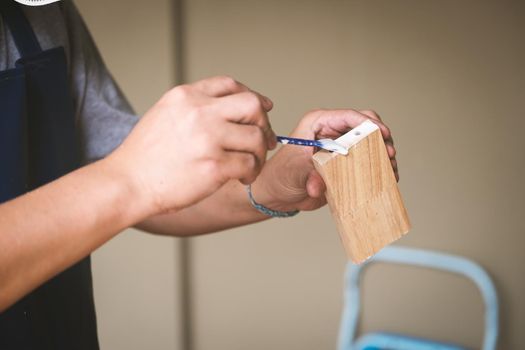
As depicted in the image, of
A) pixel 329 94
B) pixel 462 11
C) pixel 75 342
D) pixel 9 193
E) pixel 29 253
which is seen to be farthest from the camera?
pixel 329 94

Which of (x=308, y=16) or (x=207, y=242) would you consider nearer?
(x=308, y=16)

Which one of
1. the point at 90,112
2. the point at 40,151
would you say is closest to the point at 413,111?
the point at 90,112

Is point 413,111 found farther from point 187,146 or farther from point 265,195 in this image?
point 187,146

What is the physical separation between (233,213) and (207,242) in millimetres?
1041

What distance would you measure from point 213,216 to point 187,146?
1.49 feet

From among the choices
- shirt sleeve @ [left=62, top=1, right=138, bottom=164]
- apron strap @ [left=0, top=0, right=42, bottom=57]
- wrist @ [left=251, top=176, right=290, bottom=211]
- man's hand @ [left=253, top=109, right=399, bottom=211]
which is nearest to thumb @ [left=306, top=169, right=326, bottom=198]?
man's hand @ [left=253, top=109, right=399, bottom=211]

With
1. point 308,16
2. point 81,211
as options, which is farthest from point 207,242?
point 81,211

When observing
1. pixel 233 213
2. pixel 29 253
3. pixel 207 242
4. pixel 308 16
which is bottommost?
pixel 207 242

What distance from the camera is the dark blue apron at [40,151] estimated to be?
0.91 metres

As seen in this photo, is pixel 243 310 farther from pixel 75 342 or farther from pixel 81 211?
pixel 81 211

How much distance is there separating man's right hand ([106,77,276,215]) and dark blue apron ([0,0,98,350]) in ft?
1.05

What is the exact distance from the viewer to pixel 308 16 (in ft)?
6.16

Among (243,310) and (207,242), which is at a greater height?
(207,242)

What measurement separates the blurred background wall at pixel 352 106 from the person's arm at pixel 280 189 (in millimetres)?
877
